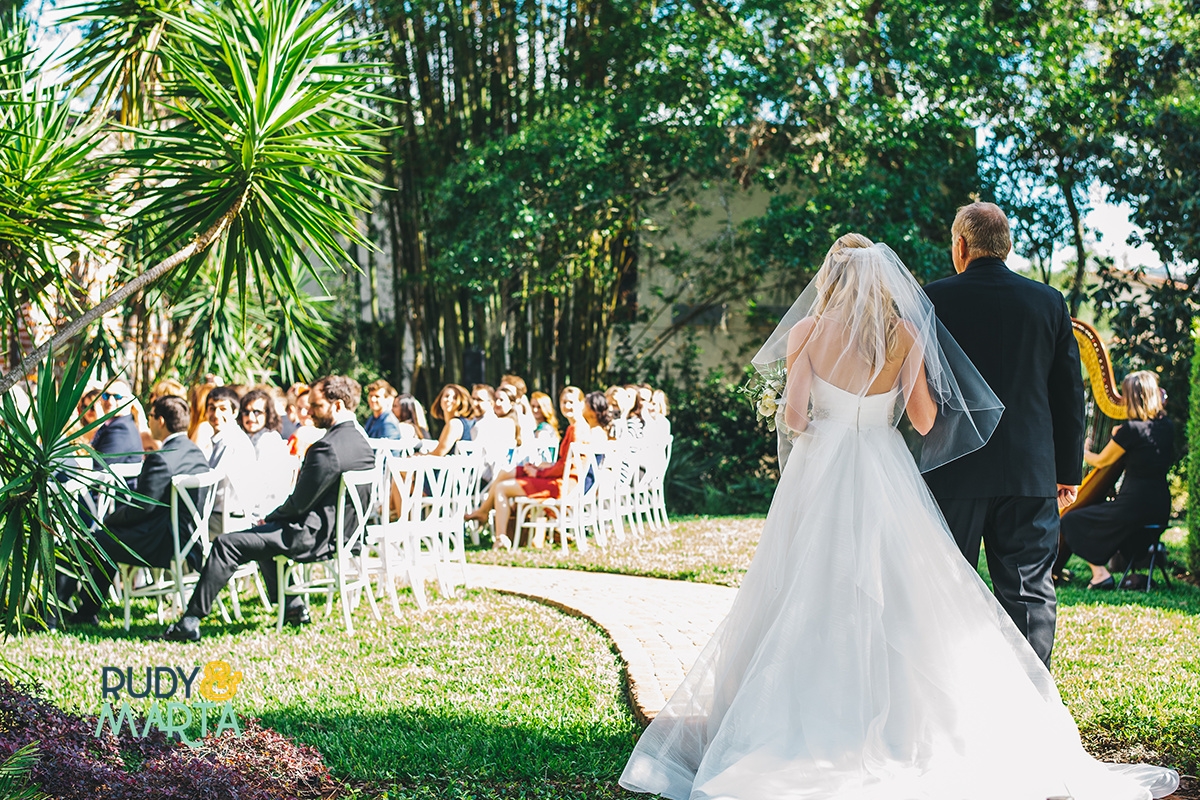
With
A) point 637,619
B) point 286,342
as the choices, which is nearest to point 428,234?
point 286,342

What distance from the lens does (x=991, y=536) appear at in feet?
11.8

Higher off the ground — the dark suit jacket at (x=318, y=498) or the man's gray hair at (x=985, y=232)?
the man's gray hair at (x=985, y=232)

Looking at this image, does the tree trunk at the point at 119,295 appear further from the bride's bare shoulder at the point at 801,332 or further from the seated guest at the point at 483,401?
the seated guest at the point at 483,401

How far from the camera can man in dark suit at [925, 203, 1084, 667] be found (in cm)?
347

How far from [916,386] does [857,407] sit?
20cm

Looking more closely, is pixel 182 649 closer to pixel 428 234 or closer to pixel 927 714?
pixel 927 714

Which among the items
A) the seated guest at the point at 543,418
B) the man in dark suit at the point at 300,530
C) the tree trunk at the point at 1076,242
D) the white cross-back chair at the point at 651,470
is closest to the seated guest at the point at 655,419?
the white cross-back chair at the point at 651,470

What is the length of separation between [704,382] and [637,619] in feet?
27.1

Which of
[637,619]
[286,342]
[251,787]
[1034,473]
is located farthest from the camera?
[286,342]

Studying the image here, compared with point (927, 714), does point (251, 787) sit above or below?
below

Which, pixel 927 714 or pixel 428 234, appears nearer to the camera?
pixel 927 714

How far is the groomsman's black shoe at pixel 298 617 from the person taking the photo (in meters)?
5.79

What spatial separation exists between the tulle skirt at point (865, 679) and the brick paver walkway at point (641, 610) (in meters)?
0.72

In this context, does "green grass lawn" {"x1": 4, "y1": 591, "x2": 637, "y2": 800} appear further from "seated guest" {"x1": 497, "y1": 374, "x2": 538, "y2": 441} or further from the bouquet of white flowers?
"seated guest" {"x1": 497, "y1": 374, "x2": 538, "y2": 441}
